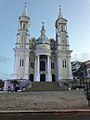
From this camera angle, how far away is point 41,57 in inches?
1812

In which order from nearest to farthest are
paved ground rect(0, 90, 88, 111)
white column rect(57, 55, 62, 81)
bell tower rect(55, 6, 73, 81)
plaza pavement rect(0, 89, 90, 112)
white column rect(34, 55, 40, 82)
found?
plaza pavement rect(0, 89, 90, 112)
paved ground rect(0, 90, 88, 111)
white column rect(34, 55, 40, 82)
white column rect(57, 55, 62, 81)
bell tower rect(55, 6, 73, 81)

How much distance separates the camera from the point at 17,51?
43.6 metres

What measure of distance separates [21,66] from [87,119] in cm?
3720

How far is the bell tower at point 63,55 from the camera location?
43844 mm

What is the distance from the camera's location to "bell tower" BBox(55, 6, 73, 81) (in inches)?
Answer: 1726

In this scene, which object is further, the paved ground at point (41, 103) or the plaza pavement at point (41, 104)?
the paved ground at point (41, 103)

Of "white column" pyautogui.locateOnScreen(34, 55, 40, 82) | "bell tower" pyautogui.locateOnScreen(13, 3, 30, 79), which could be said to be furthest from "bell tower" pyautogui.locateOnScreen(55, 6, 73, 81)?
"bell tower" pyautogui.locateOnScreen(13, 3, 30, 79)

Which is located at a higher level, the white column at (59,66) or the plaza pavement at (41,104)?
the white column at (59,66)

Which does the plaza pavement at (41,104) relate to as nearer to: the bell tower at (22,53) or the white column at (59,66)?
the bell tower at (22,53)

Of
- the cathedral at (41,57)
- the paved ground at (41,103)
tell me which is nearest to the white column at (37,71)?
the cathedral at (41,57)

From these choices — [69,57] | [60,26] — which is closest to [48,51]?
[69,57]

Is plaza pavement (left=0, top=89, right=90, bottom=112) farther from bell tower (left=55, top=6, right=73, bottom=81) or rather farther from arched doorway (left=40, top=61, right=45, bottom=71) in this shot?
arched doorway (left=40, top=61, right=45, bottom=71)

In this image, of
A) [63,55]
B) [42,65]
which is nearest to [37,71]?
[42,65]

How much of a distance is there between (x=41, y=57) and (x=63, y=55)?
6.65 m
